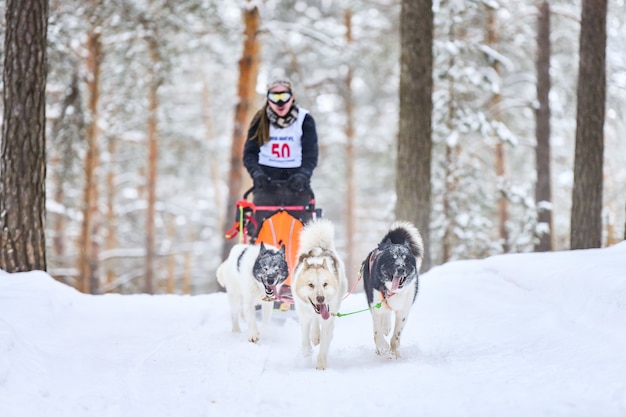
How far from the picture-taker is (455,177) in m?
11.9

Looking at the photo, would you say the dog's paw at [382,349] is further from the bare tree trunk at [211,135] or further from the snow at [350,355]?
the bare tree trunk at [211,135]

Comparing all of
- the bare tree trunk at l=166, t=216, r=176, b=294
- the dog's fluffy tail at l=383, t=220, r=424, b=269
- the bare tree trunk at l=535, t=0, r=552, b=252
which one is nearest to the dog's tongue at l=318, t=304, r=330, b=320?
the dog's fluffy tail at l=383, t=220, r=424, b=269

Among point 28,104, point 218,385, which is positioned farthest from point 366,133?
point 218,385

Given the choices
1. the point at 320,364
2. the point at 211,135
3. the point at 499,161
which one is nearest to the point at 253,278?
the point at 320,364

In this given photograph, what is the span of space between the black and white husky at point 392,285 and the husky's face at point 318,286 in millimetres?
348

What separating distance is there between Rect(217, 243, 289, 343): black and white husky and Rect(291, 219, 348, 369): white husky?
0.94 ft

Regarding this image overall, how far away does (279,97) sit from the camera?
6.09m

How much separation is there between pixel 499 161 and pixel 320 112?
5.23 metres

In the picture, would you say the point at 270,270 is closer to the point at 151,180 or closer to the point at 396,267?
the point at 396,267

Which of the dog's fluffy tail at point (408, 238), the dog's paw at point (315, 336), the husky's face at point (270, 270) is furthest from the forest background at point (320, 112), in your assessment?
the dog's paw at point (315, 336)

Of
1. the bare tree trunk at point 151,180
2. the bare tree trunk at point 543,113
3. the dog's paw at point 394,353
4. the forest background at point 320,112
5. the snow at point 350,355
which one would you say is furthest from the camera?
the bare tree trunk at point 151,180

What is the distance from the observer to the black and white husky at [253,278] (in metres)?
4.99

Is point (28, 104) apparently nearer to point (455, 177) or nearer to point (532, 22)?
point (455, 177)

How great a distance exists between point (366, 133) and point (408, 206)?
44.8 ft
